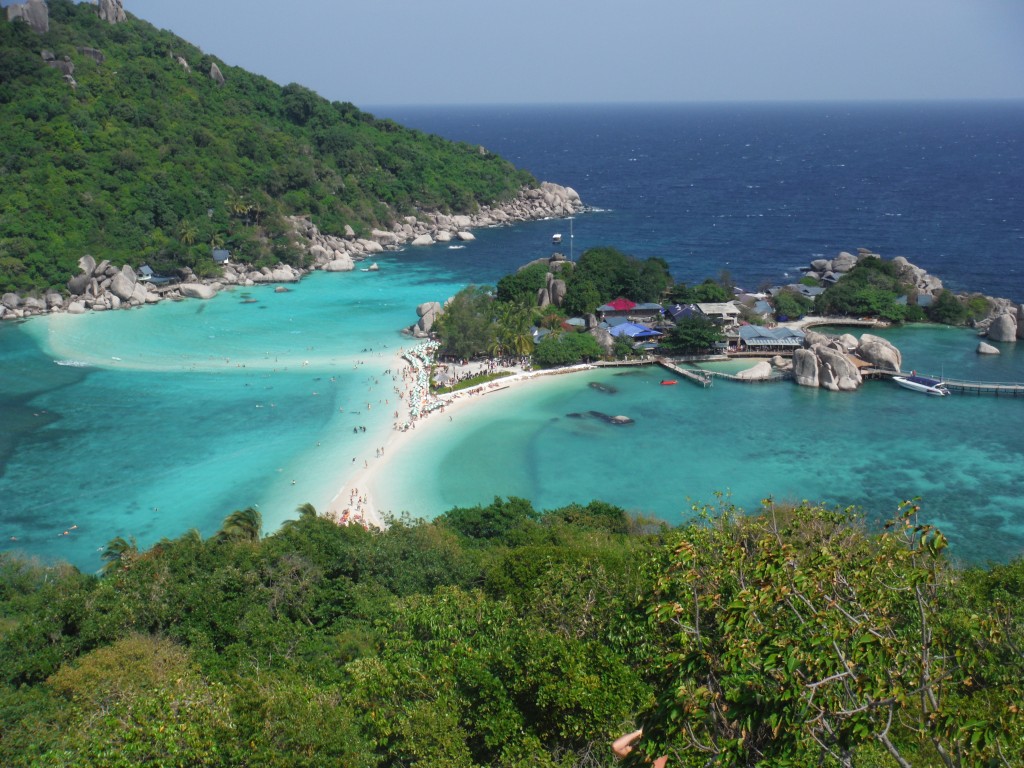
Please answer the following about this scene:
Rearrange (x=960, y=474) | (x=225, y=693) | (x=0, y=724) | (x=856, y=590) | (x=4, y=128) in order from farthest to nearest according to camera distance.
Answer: (x=4, y=128) → (x=960, y=474) → (x=0, y=724) → (x=225, y=693) → (x=856, y=590)

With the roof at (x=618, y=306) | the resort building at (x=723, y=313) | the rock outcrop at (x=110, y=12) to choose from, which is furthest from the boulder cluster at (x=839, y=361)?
the rock outcrop at (x=110, y=12)

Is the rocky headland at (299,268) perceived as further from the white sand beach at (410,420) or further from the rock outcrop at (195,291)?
the white sand beach at (410,420)

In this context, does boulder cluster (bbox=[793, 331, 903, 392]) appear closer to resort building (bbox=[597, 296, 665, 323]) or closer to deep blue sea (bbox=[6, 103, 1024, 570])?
deep blue sea (bbox=[6, 103, 1024, 570])

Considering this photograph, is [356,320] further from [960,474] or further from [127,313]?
[960,474]

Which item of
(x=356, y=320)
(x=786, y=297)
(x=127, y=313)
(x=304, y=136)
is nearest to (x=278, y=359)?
(x=356, y=320)

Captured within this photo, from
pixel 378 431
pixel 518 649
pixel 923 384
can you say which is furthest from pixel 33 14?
pixel 518 649

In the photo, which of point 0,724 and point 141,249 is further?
point 141,249

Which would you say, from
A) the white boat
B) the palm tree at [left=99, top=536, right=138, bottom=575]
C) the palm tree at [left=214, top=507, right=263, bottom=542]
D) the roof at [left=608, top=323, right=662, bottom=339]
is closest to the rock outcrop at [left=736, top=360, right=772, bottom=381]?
the roof at [left=608, top=323, right=662, bottom=339]
